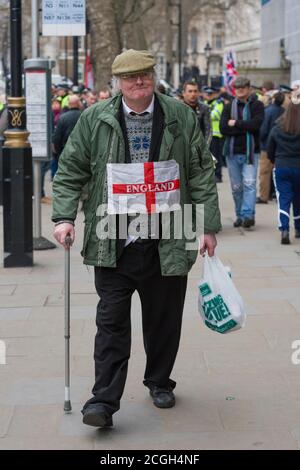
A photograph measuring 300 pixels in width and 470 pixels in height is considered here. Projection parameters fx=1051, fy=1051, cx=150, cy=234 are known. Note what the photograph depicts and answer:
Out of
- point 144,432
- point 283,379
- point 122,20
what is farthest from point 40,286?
point 122,20

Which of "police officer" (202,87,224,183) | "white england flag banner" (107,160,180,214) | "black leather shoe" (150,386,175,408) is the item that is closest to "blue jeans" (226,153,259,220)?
"police officer" (202,87,224,183)

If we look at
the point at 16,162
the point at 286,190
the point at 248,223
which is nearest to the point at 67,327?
the point at 16,162

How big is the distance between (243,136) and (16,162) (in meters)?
3.43

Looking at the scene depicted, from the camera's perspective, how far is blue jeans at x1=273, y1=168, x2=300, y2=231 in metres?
11.5

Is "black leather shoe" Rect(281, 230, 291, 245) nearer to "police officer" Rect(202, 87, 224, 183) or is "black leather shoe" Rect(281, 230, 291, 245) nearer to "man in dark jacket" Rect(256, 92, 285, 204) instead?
"man in dark jacket" Rect(256, 92, 285, 204)

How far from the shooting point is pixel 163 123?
5293 mm

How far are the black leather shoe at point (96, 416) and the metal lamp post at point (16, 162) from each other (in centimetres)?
492

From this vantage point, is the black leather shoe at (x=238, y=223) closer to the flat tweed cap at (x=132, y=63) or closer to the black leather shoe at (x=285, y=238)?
the black leather shoe at (x=285, y=238)

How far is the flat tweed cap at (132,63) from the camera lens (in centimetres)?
511

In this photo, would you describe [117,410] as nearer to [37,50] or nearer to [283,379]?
[283,379]

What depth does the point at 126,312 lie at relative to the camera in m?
5.30

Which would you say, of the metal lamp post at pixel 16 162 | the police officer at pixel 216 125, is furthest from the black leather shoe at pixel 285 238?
the police officer at pixel 216 125

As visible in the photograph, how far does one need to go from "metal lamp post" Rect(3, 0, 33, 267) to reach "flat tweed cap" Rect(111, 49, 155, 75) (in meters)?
4.78
